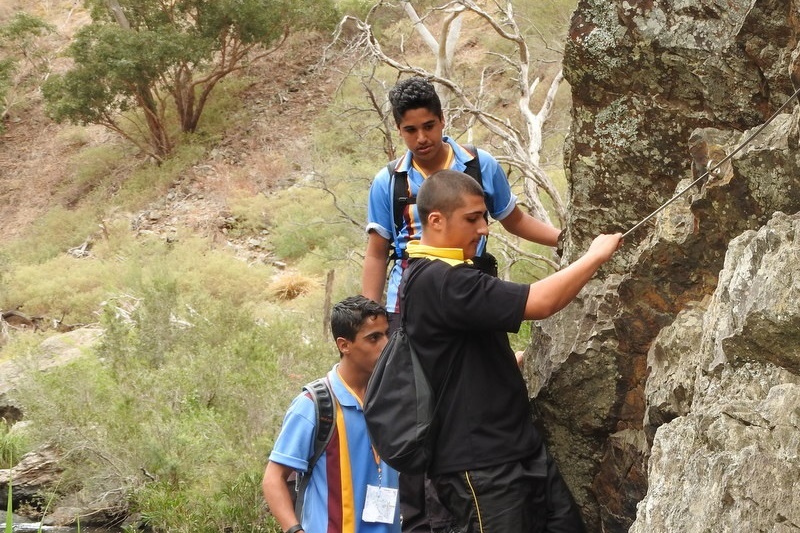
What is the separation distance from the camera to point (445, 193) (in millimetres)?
2699

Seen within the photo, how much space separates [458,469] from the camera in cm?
262

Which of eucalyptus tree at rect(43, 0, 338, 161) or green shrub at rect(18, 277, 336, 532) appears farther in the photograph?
eucalyptus tree at rect(43, 0, 338, 161)

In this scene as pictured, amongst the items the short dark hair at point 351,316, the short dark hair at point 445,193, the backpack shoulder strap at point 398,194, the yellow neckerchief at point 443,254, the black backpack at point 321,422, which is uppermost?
the backpack shoulder strap at point 398,194

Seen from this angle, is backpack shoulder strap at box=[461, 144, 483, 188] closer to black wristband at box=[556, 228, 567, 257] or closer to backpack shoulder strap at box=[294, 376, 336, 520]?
black wristband at box=[556, 228, 567, 257]

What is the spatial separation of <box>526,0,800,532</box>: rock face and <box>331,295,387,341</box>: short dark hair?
69 centimetres

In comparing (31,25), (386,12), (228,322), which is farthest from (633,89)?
(31,25)

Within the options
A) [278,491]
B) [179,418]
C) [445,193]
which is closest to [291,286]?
[179,418]

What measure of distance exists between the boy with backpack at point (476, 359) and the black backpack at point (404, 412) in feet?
0.10

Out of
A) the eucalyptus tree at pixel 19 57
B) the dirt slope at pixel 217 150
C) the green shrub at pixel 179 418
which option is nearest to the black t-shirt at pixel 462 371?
the green shrub at pixel 179 418

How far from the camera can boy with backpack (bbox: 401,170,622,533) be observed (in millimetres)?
2535

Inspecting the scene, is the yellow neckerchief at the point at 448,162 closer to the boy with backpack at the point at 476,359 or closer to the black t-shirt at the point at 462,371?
the boy with backpack at the point at 476,359

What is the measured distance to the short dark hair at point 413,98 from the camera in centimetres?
332

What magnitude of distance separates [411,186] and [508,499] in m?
1.29

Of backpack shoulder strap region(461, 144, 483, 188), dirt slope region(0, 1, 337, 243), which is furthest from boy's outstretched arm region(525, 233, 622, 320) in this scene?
dirt slope region(0, 1, 337, 243)
